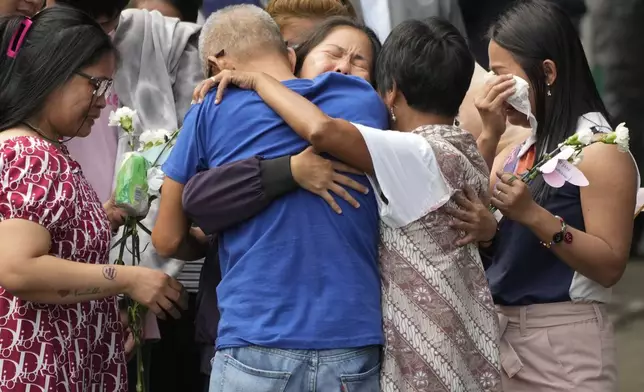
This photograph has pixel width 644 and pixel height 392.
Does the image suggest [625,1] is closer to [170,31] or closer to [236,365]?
[170,31]

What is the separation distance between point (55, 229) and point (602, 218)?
1.49 m

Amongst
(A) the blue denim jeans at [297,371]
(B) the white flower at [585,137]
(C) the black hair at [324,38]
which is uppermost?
(C) the black hair at [324,38]

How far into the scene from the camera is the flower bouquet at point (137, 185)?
10.6 ft

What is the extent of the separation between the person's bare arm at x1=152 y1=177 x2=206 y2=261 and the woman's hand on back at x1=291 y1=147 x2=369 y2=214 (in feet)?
1.15

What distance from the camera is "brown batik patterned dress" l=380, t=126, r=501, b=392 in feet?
9.25

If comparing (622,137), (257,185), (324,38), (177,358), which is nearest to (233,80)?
(257,185)

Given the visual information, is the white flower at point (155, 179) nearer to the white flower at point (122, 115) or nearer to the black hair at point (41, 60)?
the white flower at point (122, 115)

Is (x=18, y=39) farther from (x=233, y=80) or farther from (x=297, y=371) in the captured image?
(x=297, y=371)

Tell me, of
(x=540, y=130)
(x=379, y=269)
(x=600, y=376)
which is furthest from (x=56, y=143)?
(x=600, y=376)

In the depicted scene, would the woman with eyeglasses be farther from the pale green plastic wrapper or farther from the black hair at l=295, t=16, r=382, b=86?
the black hair at l=295, t=16, r=382, b=86

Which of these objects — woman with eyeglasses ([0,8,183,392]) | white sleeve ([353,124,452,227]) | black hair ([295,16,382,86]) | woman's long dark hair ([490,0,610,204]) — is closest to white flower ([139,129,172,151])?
woman with eyeglasses ([0,8,183,392])

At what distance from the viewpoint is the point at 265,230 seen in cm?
284

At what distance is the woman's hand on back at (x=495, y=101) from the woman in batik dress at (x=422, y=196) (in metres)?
0.25

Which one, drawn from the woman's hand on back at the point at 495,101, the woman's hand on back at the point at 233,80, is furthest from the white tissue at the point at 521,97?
the woman's hand on back at the point at 233,80
